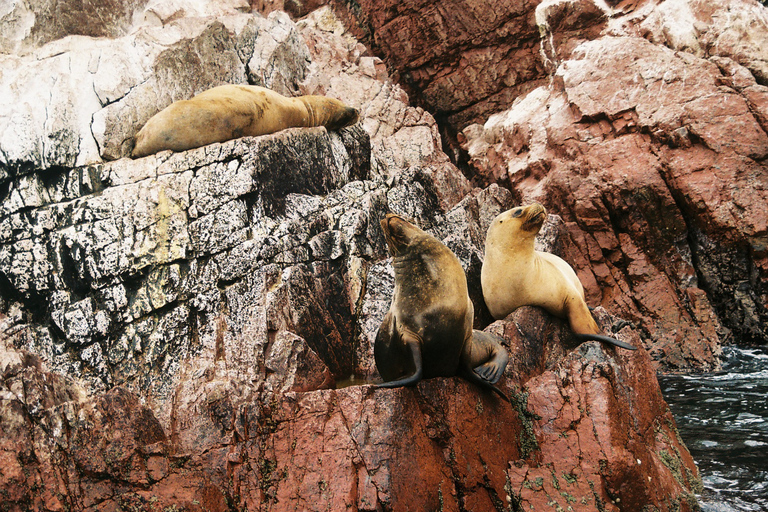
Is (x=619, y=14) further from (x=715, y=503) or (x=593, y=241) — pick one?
(x=715, y=503)

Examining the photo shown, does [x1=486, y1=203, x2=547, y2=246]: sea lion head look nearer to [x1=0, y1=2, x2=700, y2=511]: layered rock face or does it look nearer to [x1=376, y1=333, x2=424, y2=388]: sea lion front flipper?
[x1=0, y1=2, x2=700, y2=511]: layered rock face

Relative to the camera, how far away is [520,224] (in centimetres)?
617

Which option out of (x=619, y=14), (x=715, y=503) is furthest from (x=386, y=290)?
(x=619, y=14)

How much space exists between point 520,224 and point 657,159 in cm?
413

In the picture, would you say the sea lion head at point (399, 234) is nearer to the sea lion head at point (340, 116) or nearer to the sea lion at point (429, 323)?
the sea lion at point (429, 323)

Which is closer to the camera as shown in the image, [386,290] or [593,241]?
[386,290]

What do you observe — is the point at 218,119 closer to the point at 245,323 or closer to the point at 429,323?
the point at 245,323

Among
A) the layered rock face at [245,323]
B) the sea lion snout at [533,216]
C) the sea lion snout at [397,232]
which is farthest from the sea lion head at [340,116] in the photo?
the sea lion snout at [397,232]

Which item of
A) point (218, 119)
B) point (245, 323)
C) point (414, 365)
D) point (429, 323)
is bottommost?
point (414, 365)

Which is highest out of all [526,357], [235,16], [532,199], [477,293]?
[235,16]

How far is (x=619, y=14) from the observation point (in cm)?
1151

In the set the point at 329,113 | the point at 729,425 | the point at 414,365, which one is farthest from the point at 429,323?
the point at 329,113

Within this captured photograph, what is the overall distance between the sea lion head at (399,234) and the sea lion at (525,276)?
1.80 m

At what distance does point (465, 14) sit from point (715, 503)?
10984 mm
